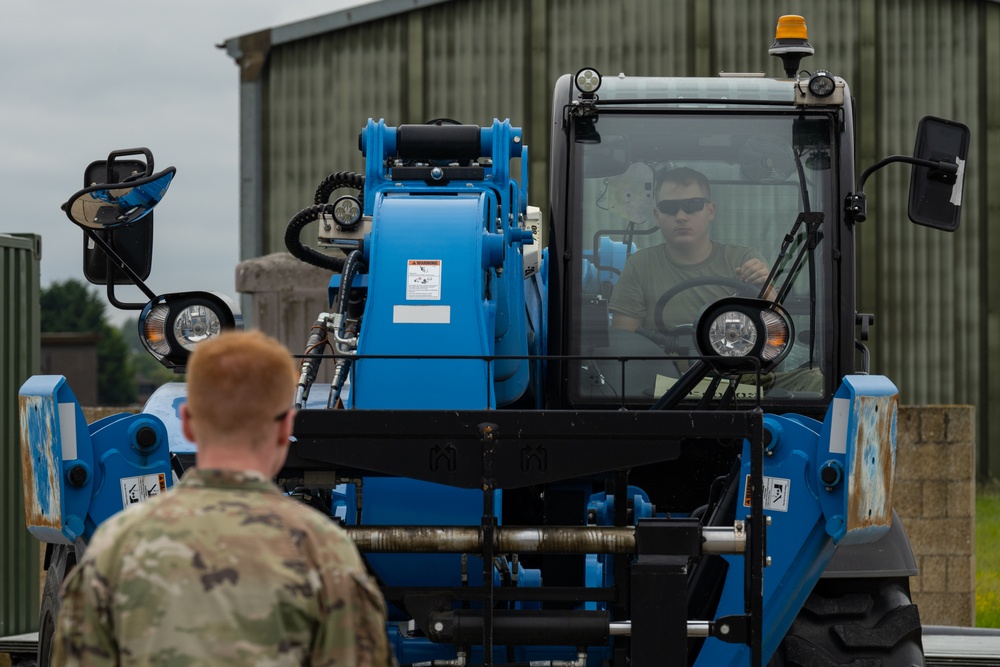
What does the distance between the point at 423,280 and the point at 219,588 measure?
2482 mm

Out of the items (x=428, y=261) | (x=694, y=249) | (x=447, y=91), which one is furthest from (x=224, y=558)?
(x=447, y=91)

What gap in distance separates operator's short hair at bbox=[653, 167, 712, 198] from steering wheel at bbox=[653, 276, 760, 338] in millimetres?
336

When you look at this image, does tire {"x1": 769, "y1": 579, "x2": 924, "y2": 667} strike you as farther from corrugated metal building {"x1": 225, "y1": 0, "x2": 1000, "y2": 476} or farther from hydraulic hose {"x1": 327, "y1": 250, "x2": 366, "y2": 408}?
corrugated metal building {"x1": 225, "y1": 0, "x2": 1000, "y2": 476}

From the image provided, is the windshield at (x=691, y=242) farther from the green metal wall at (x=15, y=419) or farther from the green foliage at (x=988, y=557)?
the green foliage at (x=988, y=557)

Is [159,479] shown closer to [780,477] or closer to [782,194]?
[780,477]

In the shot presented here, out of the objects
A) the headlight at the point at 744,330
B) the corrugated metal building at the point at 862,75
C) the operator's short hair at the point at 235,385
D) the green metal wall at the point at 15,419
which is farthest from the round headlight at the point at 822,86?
the corrugated metal building at the point at 862,75

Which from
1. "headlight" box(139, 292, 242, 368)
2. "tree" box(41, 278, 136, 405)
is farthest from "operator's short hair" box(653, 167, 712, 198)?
"tree" box(41, 278, 136, 405)

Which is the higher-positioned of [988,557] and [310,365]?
[310,365]

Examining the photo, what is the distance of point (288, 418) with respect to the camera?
2801 mm

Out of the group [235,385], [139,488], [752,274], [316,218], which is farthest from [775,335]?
[235,385]

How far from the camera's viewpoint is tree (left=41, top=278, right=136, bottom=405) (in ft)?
259

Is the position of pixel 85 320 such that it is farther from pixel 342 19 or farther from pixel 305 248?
pixel 305 248

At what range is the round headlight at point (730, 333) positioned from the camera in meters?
4.83

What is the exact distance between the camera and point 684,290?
573cm
